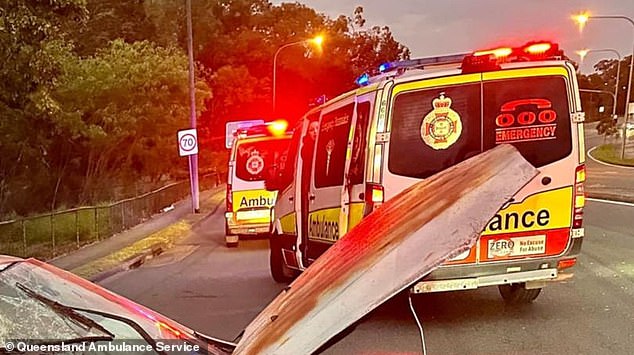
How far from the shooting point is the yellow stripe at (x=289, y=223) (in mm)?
9261

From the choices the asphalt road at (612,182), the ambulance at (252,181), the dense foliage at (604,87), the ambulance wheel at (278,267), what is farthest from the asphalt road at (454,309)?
the dense foliage at (604,87)

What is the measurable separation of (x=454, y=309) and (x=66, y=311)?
5.95m

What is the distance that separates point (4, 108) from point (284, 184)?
12.4 meters

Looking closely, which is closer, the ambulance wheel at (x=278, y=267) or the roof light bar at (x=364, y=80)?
the roof light bar at (x=364, y=80)

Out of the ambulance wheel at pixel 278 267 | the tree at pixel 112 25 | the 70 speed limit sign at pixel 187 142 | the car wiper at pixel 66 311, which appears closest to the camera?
the car wiper at pixel 66 311

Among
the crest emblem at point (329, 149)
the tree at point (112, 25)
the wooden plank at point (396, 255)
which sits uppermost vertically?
the tree at point (112, 25)

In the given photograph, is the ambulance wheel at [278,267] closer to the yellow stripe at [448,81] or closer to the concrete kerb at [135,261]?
the concrete kerb at [135,261]

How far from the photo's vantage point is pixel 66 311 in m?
2.79

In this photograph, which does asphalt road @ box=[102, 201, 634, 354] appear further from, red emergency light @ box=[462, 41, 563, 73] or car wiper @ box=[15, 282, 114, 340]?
red emergency light @ box=[462, 41, 563, 73]

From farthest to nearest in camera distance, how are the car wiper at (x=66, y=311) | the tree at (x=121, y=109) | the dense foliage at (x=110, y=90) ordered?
the tree at (x=121, y=109), the dense foliage at (x=110, y=90), the car wiper at (x=66, y=311)

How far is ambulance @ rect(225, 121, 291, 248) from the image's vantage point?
14.5 m

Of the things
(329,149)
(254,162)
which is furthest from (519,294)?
(254,162)

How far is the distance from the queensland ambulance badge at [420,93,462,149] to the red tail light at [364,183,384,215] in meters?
0.64

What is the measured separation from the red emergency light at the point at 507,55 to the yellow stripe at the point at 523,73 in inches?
2.2
